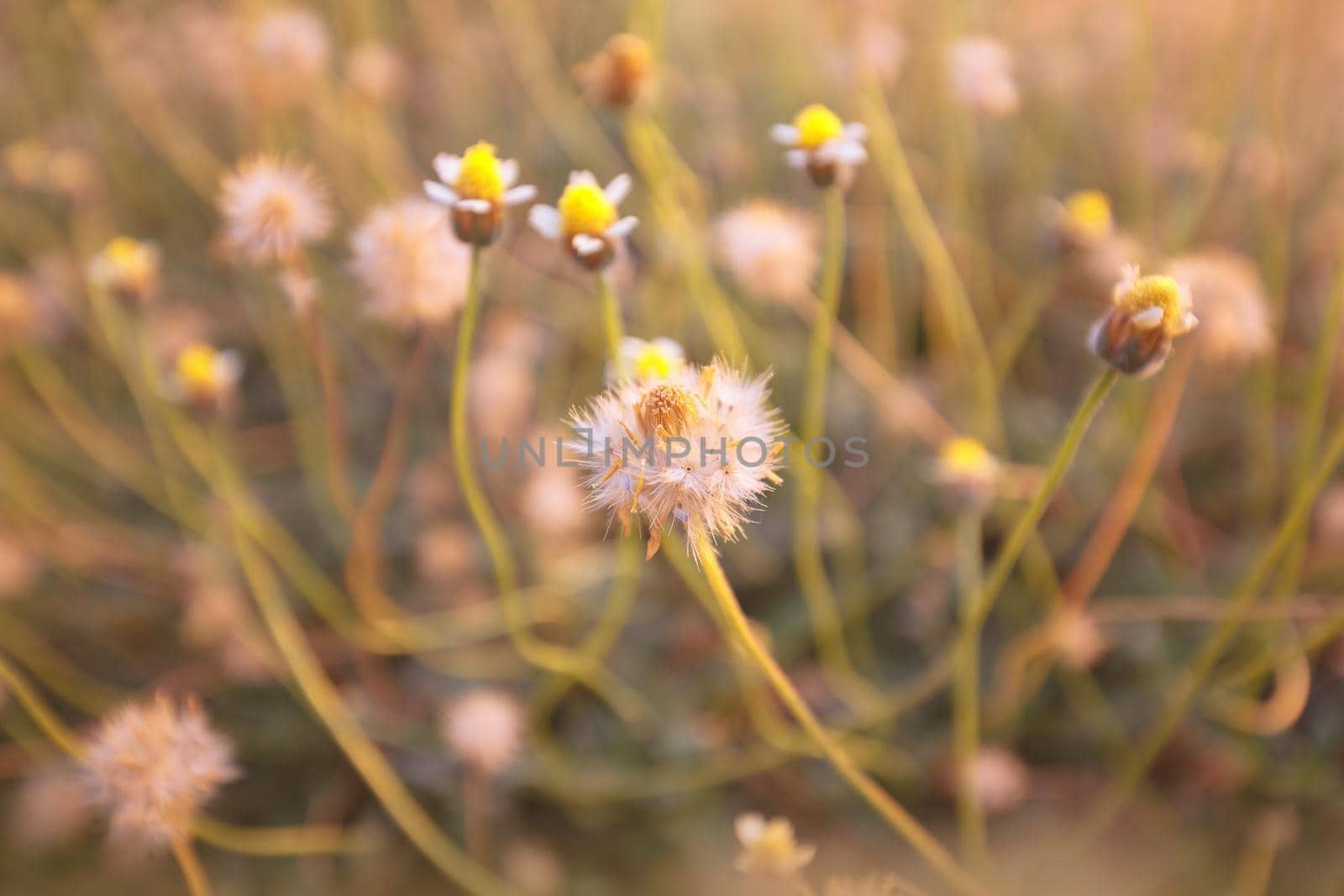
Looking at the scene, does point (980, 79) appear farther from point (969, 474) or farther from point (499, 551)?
point (499, 551)

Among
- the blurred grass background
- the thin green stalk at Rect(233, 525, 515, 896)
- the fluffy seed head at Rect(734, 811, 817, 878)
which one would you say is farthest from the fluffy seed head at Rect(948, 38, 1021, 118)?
the thin green stalk at Rect(233, 525, 515, 896)

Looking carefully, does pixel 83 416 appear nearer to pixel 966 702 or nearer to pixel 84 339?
pixel 84 339

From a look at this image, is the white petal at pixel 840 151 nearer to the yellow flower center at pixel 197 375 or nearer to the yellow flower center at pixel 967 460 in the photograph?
the yellow flower center at pixel 967 460

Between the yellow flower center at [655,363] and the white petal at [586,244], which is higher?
the white petal at [586,244]

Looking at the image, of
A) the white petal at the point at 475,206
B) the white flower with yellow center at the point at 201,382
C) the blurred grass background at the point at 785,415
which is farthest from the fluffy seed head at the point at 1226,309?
the white flower with yellow center at the point at 201,382

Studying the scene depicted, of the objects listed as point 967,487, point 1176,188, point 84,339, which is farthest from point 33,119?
point 1176,188

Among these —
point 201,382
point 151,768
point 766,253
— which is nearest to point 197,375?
point 201,382

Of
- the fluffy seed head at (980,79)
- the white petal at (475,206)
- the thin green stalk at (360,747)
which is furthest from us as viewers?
the fluffy seed head at (980,79)

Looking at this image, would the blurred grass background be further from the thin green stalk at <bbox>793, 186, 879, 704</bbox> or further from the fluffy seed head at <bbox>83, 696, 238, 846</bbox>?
the fluffy seed head at <bbox>83, 696, 238, 846</bbox>
